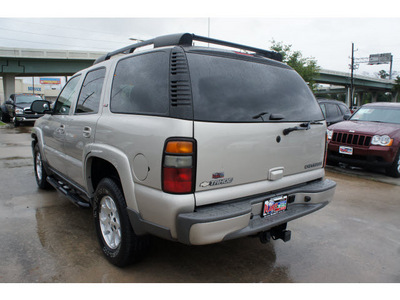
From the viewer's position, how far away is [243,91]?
2549 millimetres

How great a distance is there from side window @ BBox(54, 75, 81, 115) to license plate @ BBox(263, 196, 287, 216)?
2620 mm

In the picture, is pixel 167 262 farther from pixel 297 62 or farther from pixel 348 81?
pixel 348 81

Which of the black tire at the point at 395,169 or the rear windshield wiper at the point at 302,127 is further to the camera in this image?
the black tire at the point at 395,169

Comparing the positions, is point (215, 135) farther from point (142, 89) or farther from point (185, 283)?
point (185, 283)

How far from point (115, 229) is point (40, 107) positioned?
259 cm

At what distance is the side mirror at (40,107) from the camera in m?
4.39

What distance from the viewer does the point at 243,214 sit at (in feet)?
7.46

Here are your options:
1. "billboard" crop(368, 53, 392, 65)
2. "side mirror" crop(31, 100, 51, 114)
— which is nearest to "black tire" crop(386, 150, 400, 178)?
"side mirror" crop(31, 100, 51, 114)

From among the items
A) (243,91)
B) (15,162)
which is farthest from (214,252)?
(15,162)

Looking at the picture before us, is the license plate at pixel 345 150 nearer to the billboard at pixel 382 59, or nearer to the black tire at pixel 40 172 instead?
the black tire at pixel 40 172

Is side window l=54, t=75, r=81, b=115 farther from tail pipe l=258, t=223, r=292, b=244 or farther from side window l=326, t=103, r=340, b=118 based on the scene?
side window l=326, t=103, r=340, b=118

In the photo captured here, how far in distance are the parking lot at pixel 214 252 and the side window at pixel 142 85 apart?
141cm

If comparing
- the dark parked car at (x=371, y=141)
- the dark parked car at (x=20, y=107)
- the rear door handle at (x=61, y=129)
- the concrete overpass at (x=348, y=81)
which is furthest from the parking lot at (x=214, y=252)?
the concrete overpass at (x=348, y=81)

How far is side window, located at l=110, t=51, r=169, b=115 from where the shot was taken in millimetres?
2391
